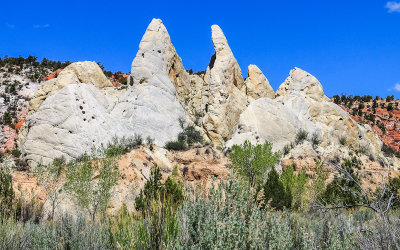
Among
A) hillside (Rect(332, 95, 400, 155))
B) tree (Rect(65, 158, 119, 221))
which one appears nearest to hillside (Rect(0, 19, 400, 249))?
tree (Rect(65, 158, 119, 221))

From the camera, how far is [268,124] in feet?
130

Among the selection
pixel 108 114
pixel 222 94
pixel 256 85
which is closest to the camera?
pixel 108 114

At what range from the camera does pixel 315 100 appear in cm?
4522

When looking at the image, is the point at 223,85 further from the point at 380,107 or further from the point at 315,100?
the point at 380,107

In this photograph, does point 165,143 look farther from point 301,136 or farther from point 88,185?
point 88,185

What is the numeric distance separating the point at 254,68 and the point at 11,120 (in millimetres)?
33389

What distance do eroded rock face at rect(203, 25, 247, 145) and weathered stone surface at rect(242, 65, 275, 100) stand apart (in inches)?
43.3

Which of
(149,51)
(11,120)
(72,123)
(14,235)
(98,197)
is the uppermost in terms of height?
(149,51)

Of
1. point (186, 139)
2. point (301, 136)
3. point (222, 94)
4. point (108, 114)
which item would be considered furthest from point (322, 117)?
point (108, 114)

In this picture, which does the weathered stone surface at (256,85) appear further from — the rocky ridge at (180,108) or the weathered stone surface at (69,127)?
the weathered stone surface at (69,127)

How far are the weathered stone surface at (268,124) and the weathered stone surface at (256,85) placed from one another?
6384 mm

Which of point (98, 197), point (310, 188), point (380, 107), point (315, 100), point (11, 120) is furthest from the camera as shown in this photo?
point (380, 107)

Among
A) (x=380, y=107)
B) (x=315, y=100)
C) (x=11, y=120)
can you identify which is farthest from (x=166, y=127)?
(x=380, y=107)

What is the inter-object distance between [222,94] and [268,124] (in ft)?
22.3
